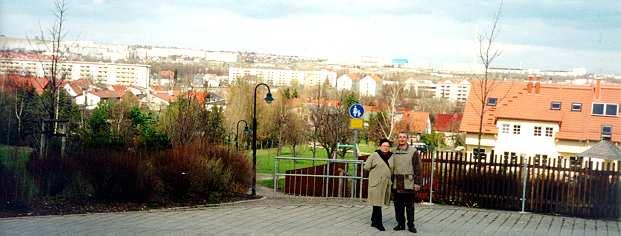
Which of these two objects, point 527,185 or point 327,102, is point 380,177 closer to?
point 527,185

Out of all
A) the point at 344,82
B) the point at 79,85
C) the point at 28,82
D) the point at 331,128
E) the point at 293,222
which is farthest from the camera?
the point at 344,82

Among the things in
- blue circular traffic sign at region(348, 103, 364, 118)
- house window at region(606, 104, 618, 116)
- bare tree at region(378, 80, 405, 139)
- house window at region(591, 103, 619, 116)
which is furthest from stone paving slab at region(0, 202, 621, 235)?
bare tree at region(378, 80, 405, 139)

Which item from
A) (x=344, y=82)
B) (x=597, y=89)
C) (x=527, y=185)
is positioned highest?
(x=344, y=82)

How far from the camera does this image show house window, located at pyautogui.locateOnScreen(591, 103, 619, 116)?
108ft

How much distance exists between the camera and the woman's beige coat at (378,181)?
9.98 meters

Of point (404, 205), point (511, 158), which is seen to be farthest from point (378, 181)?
point (511, 158)

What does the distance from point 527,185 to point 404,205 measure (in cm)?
467

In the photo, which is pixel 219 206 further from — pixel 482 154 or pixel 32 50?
pixel 32 50

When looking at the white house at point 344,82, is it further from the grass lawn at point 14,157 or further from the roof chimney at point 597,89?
the grass lawn at point 14,157

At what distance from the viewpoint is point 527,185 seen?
13898mm

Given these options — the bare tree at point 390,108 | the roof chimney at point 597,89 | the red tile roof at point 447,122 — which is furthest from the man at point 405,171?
the red tile roof at point 447,122

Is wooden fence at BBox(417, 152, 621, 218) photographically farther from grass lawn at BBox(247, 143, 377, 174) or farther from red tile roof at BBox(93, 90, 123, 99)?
red tile roof at BBox(93, 90, 123, 99)

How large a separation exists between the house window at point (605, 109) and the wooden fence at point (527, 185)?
20.9 m

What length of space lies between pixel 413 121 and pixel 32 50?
3263cm
